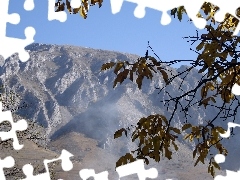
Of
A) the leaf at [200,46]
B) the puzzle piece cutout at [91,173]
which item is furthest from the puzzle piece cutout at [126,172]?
the leaf at [200,46]

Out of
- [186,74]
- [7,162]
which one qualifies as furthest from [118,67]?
[7,162]

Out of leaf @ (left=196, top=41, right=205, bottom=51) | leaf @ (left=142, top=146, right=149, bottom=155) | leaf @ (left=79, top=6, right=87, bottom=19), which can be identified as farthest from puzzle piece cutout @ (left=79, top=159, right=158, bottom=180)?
leaf @ (left=79, top=6, right=87, bottom=19)

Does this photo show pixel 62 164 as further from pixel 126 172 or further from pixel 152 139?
pixel 152 139

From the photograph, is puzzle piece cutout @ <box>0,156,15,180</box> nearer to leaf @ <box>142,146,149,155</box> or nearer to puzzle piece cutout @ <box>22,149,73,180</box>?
puzzle piece cutout @ <box>22,149,73,180</box>

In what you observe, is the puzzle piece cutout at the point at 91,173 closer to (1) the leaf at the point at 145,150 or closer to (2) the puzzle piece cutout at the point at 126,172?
(2) the puzzle piece cutout at the point at 126,172

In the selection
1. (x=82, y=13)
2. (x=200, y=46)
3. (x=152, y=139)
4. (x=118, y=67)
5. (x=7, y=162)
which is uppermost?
(x=82, y=13)

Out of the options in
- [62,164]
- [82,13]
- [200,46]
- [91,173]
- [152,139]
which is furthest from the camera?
[82,13]

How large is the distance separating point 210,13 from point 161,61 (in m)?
1.50

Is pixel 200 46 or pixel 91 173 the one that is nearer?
pixel 91 173

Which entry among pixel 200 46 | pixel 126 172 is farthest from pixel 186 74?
pixel 126 172

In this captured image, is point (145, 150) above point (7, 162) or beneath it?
above

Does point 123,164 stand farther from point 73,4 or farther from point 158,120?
point 73,4

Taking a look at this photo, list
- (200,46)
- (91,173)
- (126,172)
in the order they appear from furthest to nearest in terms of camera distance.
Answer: (200,46), (126,172), (91,173)

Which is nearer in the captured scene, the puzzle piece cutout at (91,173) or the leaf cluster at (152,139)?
the puzzle piece cutout at (91,173)
